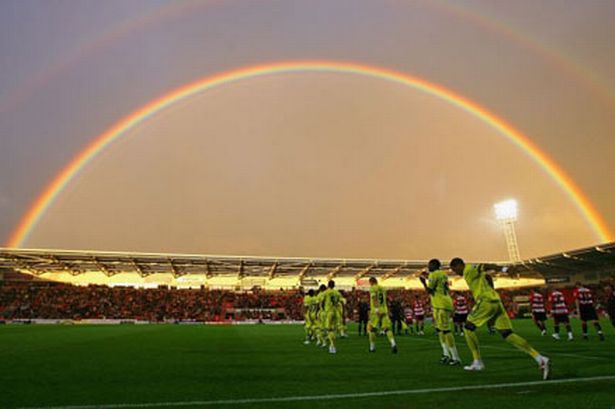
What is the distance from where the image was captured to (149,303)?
158 feet

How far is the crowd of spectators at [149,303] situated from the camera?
43656mm

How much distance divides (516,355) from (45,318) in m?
45.1

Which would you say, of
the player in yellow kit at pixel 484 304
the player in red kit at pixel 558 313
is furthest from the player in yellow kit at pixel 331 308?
the player in red kit at pixel 558 313

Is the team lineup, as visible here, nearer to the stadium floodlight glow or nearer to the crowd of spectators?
the crowd of spectators

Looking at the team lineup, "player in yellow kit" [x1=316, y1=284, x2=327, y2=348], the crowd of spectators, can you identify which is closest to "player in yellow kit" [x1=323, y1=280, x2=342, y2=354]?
the team lineup

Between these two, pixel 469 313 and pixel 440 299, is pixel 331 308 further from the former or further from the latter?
pixel 469 313

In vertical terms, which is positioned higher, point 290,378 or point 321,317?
point 321,317

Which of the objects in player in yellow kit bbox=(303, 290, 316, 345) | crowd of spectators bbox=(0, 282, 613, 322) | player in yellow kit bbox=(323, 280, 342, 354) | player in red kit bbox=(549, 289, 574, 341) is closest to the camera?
player in yellow kit bbox=(323, 280, 342, 354)

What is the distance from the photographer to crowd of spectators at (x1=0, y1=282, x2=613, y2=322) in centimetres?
4366

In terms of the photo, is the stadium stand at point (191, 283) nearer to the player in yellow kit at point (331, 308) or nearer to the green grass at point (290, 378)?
the player in yellow kit at point (331, 308)

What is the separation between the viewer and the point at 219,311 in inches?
1921

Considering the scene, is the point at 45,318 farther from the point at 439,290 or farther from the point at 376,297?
the point at 439,290

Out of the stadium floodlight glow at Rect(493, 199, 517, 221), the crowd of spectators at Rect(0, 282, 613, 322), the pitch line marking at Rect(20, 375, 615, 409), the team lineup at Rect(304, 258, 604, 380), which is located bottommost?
the pitch line marking at Rect(20, 375, 615, 409)

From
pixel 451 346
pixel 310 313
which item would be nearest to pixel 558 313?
pixel 310 313
